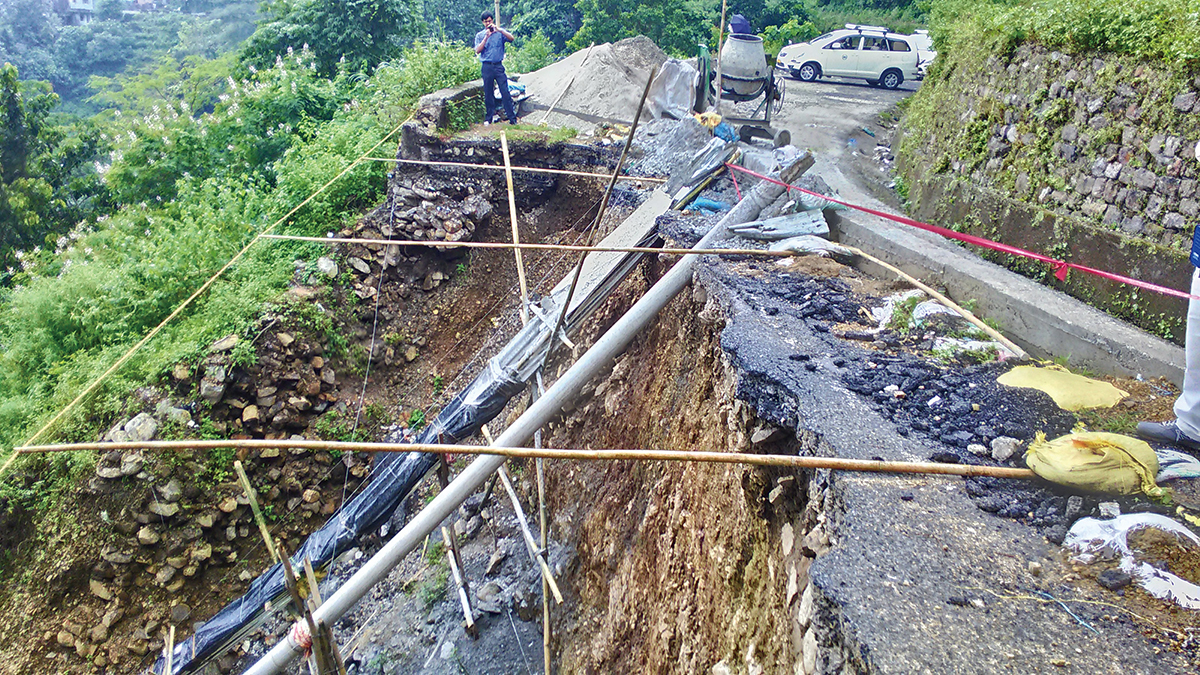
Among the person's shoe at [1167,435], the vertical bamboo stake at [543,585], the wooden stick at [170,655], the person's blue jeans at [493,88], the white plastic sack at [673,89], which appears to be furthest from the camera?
the white plastic sack at [673,89]

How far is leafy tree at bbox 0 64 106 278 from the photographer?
1244 cm

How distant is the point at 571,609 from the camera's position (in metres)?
5.12

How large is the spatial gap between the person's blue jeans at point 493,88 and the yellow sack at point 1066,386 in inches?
316

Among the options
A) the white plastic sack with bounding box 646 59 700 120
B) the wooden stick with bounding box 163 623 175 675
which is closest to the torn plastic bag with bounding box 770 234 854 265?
the white plastic sack with bounding box 646 59 700 120

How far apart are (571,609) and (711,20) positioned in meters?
17.6

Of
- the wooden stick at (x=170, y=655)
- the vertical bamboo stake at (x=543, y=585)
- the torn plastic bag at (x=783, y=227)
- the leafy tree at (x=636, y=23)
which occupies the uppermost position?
the leafy tree at (x=636, y=23)

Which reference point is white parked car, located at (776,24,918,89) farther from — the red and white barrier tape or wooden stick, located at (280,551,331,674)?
wooden stick, located at (280,551,331,674)

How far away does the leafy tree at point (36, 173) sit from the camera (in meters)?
12.4

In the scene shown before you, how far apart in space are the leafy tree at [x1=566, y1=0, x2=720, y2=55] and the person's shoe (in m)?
15.6

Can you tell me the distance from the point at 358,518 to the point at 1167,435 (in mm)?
5303

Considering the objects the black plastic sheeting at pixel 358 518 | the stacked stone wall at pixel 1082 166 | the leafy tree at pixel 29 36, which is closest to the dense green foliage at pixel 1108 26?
the stacked stone wall at pixel 1082 166

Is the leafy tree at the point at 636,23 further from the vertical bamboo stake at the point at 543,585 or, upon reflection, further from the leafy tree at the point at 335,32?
the vertical bamboo stake at the point at 543,585

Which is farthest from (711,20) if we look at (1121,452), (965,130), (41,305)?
(1121,452)

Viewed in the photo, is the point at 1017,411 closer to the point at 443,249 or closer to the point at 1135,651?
the point at 1135,651
